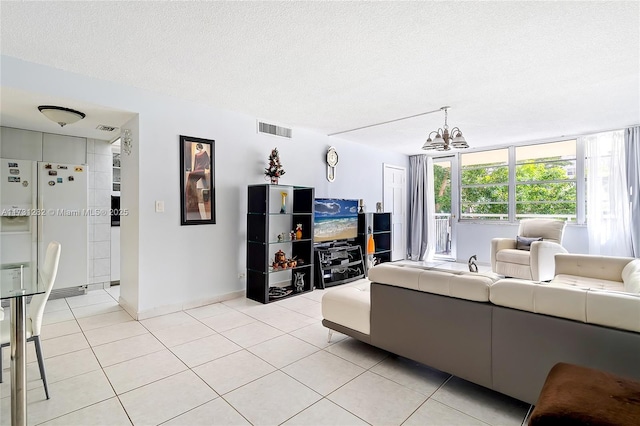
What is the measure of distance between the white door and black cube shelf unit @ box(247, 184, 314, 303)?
8.80 ft

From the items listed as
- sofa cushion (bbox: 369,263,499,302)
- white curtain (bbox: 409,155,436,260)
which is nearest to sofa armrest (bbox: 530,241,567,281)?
white curtain (bbox: 409,155,436,260)

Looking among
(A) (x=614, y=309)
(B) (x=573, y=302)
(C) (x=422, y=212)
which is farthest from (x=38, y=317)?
(C) (x=422, y=212)

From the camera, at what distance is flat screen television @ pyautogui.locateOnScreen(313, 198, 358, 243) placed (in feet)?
15.7

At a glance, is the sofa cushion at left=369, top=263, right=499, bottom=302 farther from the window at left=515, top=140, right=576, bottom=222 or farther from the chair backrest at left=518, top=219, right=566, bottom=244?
the window at left=515, top=140, right=576, bottom=222

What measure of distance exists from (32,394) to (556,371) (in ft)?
9.75

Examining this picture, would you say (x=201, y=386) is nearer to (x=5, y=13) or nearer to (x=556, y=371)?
(x=556, y=371)

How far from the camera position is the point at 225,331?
305cm

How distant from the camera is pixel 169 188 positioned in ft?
11.6

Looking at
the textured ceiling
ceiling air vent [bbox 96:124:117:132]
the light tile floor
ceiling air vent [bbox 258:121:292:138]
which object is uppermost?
the textured ceiling

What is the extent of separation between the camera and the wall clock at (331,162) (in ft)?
17.5

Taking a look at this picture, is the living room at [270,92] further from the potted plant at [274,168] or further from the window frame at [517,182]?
the window frame at [517,182]

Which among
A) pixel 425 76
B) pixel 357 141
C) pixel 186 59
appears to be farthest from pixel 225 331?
pixel 357 141

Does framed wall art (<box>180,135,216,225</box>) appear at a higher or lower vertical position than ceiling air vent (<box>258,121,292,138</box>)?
lower

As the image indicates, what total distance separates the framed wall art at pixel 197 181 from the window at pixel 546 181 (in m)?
5.67
